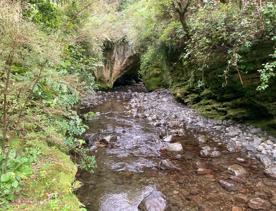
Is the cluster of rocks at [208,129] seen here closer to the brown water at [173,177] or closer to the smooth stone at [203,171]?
the brown water at [173,177]

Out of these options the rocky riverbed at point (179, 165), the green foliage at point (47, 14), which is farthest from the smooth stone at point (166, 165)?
the green foliage at point (47, 14)

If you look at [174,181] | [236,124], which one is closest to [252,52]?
[236,124]

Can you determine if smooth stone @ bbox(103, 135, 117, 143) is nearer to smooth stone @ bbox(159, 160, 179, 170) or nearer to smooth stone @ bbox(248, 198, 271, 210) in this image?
smooth stone @ bbox(159, 160, 179, 170)

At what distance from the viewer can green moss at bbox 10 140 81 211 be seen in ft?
11.9

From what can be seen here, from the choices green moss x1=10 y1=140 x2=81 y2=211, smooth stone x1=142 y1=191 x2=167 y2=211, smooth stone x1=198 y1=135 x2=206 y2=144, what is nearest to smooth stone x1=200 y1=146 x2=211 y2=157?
smooth stone x1=198 y1=135 x2=206 y2=144

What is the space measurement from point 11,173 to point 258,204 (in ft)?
13.2

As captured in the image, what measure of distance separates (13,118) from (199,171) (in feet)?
13.2

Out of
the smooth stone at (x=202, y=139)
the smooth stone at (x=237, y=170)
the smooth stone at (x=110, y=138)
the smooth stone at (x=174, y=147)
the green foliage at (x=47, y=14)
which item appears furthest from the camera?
the smooth stone at (x=110, y=138)

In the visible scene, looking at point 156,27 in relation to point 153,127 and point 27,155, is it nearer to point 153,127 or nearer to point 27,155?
point 153,127

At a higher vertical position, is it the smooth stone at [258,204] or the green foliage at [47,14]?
the green foliage at [47,14]

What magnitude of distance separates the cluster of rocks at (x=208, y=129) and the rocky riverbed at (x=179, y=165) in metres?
0.02

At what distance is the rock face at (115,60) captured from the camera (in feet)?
61.8

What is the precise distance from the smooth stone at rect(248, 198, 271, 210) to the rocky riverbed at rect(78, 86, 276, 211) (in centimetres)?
2

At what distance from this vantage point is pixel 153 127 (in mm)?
10117
